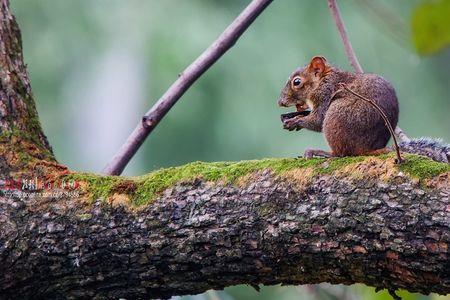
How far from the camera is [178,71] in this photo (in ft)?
60.7

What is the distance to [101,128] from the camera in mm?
18328

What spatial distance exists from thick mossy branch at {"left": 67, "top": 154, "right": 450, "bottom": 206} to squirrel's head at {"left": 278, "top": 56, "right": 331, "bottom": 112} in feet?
3.91

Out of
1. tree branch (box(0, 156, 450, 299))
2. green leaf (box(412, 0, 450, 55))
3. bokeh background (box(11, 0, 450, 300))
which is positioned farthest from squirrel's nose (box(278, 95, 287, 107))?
bokeh background (box(11, 0, 450, 300))

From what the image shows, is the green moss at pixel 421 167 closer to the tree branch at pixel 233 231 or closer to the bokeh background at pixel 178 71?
the tree branch at pixel 233 231

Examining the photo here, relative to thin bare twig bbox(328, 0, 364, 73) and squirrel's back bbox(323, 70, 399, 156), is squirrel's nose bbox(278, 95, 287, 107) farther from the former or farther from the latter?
thin bare twig bbox(328, 0, 364, 73)

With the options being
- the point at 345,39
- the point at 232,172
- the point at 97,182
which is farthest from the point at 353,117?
the point at 97,182

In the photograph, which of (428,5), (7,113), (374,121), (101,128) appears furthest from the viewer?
(101,128)

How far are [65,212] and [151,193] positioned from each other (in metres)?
0.30

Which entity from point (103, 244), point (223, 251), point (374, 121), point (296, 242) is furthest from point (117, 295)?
point (374, 121)

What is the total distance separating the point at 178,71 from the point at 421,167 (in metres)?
15.6

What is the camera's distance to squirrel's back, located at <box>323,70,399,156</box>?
394cm

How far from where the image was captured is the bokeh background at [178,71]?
61.3 feet

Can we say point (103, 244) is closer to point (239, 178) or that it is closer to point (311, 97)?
point (239, 178)

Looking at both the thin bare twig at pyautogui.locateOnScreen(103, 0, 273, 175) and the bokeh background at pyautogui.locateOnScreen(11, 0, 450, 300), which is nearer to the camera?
the thin bare twig at pyautogui.locateOnScreen(103, 0, 273, 175)
